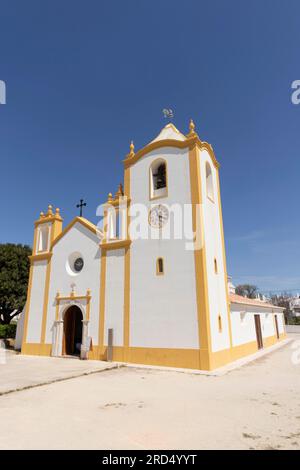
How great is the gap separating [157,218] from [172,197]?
1.25 meters

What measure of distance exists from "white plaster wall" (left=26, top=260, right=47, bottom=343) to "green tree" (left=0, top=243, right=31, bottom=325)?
11264 millimetres

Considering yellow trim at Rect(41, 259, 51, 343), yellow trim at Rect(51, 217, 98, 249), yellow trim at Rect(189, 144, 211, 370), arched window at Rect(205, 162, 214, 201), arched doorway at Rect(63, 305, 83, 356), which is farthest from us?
yellow trim at Rect(41, 259, 51, 343)

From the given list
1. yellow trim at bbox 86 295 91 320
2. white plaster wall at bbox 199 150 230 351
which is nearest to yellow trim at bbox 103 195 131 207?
white plaster wall at bbox 199 150 230 351

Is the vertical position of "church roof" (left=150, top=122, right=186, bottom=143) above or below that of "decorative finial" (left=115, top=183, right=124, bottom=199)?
above

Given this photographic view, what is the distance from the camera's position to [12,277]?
1123 inches

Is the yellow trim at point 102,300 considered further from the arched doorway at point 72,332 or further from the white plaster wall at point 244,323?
the white plaster wall at point 244,323

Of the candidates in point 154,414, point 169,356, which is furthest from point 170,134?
point 154,414

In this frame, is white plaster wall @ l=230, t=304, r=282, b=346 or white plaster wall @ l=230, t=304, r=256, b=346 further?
white plaster wall @ l=230, t=304, r=282, b=346

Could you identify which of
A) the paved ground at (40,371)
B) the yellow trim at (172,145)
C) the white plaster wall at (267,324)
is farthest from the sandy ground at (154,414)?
the white plaster wall at (267,324)

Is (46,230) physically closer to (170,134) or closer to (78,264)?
(78,264)

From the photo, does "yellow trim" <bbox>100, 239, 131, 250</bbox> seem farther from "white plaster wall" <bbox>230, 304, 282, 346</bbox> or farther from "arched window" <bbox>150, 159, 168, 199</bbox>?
"white plaster wall" <bbox>230, 304, 282, 346</bbox>

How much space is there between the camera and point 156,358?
1295cm

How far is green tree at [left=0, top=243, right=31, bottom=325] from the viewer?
92.0 ft

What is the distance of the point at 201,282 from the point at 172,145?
7.12 meters
